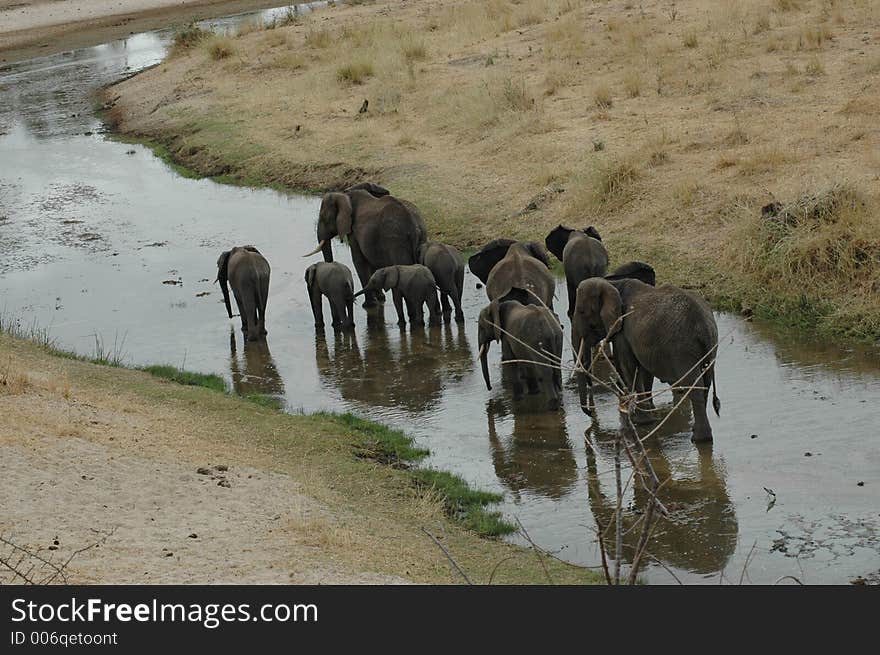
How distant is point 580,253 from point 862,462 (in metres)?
5.12

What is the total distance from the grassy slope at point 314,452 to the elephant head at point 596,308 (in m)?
2.01

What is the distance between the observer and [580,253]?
15148 mm

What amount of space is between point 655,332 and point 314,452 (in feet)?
9.98

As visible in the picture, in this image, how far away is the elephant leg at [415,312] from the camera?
15.7 m

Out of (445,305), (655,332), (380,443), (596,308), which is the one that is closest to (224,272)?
(445,305)

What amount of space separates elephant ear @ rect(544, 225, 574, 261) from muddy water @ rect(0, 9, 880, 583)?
0.68 m

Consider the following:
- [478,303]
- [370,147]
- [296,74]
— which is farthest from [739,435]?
[296,74]

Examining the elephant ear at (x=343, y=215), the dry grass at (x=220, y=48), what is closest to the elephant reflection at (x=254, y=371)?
→ the elephant ear at (x=343, y=215)

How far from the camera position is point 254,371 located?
593 inches

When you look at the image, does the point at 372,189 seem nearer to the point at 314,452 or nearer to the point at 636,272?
the point at 636,272

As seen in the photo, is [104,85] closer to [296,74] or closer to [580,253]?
[296,74]

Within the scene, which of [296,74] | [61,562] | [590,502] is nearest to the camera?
[61,562]

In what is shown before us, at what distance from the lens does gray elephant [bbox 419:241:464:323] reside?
15.9 m

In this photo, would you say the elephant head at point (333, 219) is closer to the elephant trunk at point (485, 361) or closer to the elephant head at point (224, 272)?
the elephant head at point (224, 272)
